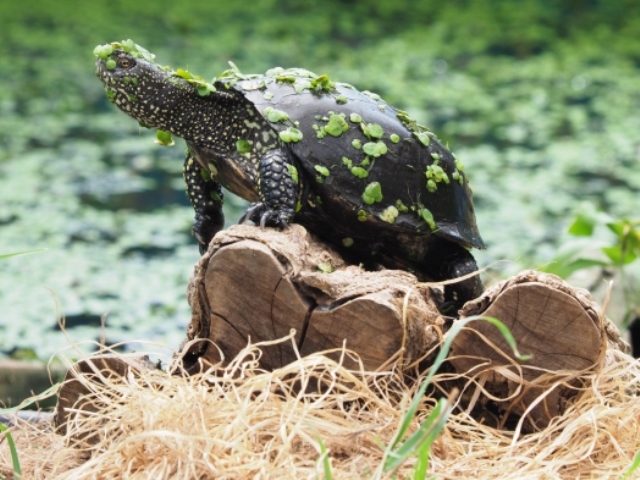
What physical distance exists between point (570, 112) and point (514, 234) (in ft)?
8.23

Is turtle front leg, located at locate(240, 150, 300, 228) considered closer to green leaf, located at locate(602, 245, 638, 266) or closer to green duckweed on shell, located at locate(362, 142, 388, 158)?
green duckweed on shell, located at locate(362, 142, 388, 158)

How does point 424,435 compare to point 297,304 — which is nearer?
point 424,435

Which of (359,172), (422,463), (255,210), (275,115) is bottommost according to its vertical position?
(422,463)

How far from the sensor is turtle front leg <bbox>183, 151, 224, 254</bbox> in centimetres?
246

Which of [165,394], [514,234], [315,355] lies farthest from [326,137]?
[514,234]

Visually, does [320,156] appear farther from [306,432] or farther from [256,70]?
[256,70]

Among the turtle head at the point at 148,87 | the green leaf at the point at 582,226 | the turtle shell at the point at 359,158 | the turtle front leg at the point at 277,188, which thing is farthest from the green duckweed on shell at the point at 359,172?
the green leaf at the point at 582,226

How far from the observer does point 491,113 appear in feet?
24.3

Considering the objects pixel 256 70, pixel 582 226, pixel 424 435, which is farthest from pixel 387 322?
pixel 256 70

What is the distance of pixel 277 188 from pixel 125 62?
0.53 metres

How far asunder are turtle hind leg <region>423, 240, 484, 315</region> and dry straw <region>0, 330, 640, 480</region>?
15.0 inches

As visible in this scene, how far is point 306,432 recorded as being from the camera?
1.79 m

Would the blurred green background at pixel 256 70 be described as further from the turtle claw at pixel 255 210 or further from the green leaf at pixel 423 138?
the green leaf at pixel 423 138

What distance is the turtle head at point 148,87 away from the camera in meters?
2.26
